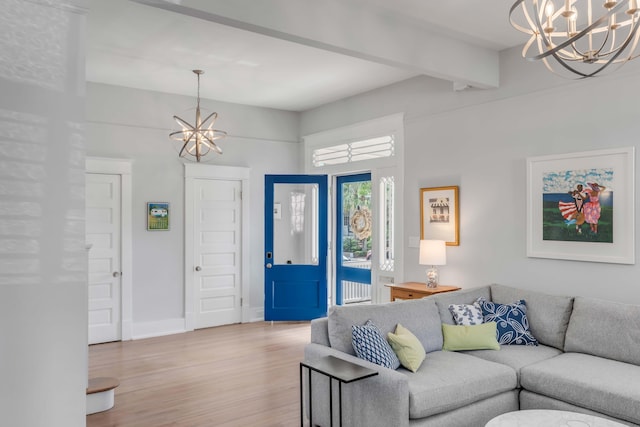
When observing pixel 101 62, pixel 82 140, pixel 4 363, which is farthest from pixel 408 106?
pixel 4 363

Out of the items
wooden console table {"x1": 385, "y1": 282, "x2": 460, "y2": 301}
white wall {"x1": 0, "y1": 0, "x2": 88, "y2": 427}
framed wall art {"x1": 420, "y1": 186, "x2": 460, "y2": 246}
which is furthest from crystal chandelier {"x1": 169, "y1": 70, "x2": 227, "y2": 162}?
white wall {"x1": 0, "y1": 0, "x2": 88, "y2": 427}

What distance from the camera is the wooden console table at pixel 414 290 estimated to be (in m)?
4.63

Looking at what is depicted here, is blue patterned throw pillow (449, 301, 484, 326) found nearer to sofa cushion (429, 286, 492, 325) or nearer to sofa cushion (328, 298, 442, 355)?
sofa cushion (429, 286, 492, 325)

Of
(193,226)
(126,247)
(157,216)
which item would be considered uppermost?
(157,216)

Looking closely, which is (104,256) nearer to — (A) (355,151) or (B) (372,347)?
(A) (355,151)

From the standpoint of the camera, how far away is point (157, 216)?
5.87 metres

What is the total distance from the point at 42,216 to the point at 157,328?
3776mm

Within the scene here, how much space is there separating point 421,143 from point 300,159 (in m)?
2.37

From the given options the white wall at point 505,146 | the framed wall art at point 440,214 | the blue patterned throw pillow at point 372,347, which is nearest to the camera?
the blue patterned throw pillow at point 372,347

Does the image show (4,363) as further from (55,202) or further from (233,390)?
(233,390)

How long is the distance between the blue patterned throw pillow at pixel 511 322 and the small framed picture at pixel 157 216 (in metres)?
3.89

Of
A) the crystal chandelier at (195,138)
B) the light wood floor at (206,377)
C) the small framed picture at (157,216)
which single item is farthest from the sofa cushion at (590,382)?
the small framed picture at (157,216)

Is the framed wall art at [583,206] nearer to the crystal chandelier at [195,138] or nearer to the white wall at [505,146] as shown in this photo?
the white wall at [505,146]

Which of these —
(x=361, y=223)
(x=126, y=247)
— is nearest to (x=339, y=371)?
(x=361, y=223)
